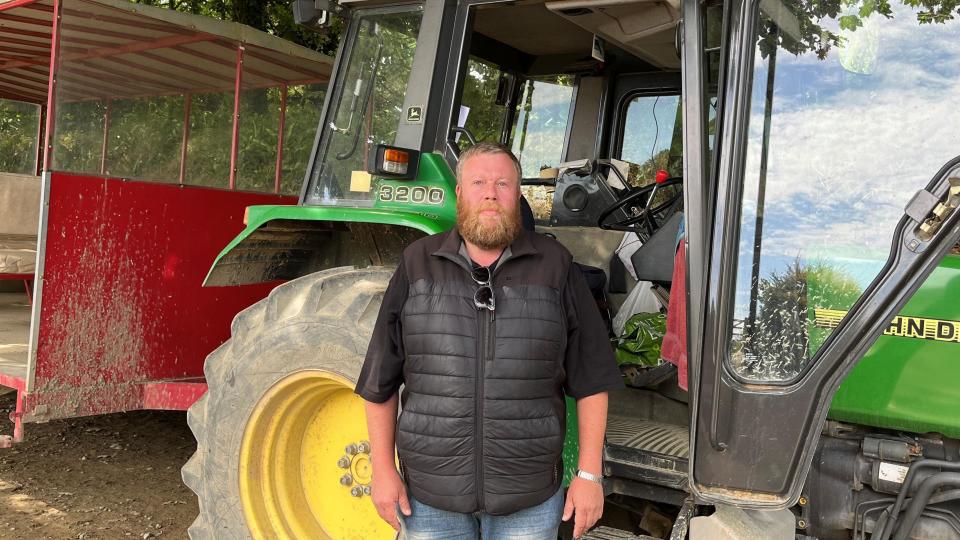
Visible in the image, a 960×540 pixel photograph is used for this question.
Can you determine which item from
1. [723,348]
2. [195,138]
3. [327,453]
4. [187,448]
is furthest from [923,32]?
[187,448]

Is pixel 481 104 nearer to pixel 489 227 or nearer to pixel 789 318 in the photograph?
pixel 489 227

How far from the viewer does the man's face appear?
2.17 meters

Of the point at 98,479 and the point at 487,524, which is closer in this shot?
the point at 487,524

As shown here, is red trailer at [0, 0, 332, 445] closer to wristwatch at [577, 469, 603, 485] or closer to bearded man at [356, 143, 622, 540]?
bearded man at [356, 143, 622, 540]

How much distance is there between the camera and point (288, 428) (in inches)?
124

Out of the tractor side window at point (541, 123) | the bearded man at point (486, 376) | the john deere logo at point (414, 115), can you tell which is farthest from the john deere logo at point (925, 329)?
the tractor side window at point (541, 123)

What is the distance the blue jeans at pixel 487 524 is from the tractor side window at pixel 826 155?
2.16 ft

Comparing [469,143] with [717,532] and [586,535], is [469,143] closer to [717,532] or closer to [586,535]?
[586,535]

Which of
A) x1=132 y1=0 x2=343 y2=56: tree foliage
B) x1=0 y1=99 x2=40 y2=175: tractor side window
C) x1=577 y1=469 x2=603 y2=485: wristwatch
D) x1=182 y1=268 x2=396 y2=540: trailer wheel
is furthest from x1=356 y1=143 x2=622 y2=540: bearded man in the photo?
x1=0 y1=99 x2=40 y2=175: tractor side window

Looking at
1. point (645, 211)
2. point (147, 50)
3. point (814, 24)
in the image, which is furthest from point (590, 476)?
point (147, 50)

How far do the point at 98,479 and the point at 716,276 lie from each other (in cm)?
387

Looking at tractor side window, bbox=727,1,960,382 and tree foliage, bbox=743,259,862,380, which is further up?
tractor side window, bbox=727,1,960,382

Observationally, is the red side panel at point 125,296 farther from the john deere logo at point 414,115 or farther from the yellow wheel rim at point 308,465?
the john deere logo at point 414,115

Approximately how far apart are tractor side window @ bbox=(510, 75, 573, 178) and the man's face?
206 centimetres
